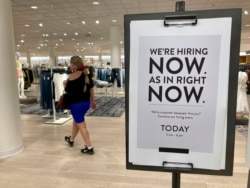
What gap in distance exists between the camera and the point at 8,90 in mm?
3469

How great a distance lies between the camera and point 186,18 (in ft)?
3.47

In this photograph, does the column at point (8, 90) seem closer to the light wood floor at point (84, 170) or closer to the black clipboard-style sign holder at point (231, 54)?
the light wood floor at point (84, 170)

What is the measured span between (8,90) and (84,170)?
5.50 ft

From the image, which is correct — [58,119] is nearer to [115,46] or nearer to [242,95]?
[242,95]

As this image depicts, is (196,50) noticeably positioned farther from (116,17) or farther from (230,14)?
(116,17)

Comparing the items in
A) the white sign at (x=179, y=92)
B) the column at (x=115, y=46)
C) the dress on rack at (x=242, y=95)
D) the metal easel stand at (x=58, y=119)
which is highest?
the column at (x=115, y=46)

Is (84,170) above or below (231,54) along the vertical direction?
below

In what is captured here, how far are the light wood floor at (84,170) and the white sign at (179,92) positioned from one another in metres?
1.64

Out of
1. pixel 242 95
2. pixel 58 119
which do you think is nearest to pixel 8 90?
pixel 58 119

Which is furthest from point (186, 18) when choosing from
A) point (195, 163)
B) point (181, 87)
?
point (195, 163)

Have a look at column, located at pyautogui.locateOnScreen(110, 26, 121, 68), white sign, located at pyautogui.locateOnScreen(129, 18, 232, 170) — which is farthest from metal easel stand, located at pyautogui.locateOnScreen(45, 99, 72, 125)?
column, located at pyautogui.locateOnScreen(110, 26, 121, 68)

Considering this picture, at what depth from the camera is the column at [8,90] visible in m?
3.33

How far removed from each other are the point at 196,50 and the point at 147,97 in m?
0.32

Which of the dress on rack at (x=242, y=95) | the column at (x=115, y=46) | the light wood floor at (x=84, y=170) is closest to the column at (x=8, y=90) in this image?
the light wood floor at (x=84, y=170)
